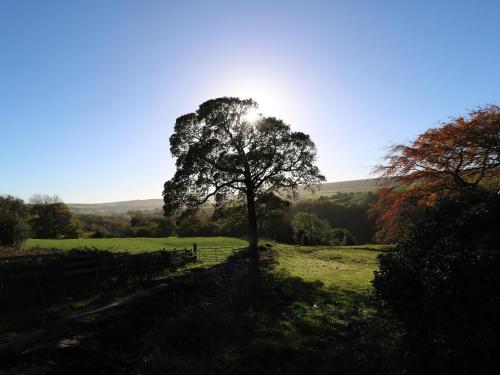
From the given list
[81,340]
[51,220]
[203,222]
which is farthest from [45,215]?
[81,340]

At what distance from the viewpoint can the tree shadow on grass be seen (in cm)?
762

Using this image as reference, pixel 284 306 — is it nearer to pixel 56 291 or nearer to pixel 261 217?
pixel 56 291

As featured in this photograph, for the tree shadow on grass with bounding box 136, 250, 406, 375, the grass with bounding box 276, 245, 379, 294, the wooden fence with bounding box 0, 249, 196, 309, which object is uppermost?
the wooden fence with bounding box 0, 249, 196, 309

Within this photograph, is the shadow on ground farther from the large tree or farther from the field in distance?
the field in distance

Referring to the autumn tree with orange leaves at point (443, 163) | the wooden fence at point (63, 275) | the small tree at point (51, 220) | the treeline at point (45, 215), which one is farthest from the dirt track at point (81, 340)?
the small tree at point (51, 220)

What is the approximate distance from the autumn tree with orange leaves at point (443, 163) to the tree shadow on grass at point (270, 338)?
10.9 meters

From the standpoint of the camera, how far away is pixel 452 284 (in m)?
6.18

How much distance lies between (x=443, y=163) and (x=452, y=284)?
18.4 m

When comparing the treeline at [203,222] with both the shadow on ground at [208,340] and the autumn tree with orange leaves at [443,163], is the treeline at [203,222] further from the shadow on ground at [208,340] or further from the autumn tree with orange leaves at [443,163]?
the shadow on ground at [208,340]

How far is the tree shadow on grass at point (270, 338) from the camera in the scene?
762 cm

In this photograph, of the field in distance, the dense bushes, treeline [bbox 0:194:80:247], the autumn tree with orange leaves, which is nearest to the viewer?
the dense bushes

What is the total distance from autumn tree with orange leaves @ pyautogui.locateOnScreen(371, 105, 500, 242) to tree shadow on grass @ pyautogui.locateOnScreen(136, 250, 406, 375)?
10.9 meters

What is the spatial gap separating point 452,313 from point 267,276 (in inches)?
675

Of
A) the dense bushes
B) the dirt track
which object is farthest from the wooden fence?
the dense bushes
